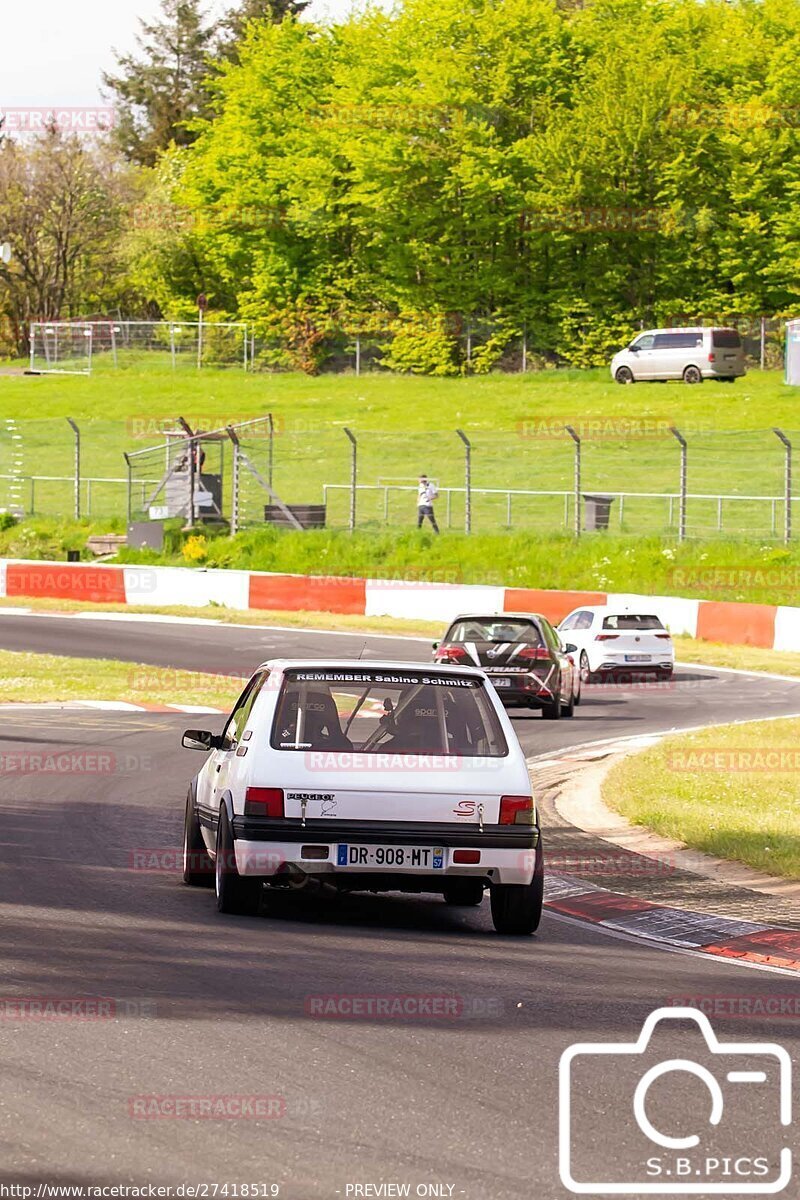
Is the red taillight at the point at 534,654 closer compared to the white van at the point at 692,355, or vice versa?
the red taillight at the point at 534,654

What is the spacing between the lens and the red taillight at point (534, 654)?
22250 millimetres

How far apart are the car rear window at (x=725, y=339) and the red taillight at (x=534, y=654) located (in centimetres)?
3955

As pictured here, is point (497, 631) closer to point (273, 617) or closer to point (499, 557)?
point (273, 617)

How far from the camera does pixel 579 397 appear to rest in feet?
194

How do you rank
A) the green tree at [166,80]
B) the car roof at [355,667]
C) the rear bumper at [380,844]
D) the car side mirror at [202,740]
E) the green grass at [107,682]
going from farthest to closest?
1. the green tree at [166,80]
2. the green grass at [107,682]
3. the car side mirror at [202,740]
4. the car roof at [355,667]
5. the rear bumper at [380,844]

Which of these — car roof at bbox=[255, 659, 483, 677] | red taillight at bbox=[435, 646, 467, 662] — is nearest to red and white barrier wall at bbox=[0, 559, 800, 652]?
red taillight at bbox=[435, 646, 467, 662]

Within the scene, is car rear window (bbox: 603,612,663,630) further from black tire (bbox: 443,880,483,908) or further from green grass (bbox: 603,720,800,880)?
black tire (bbox: 443,880,483,908)

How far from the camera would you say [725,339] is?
60.2 metres

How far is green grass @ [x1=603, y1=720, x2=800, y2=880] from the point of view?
40.5 ft

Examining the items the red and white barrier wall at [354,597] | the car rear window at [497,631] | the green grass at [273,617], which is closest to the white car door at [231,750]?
the car rear window at [497,631]

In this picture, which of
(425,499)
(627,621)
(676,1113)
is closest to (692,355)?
(425,499)

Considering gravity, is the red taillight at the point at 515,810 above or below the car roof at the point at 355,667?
below

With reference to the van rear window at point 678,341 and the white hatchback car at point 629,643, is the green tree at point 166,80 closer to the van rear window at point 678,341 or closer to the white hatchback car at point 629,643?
the van rear window at point 678,341

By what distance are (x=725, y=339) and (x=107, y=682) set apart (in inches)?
1548
